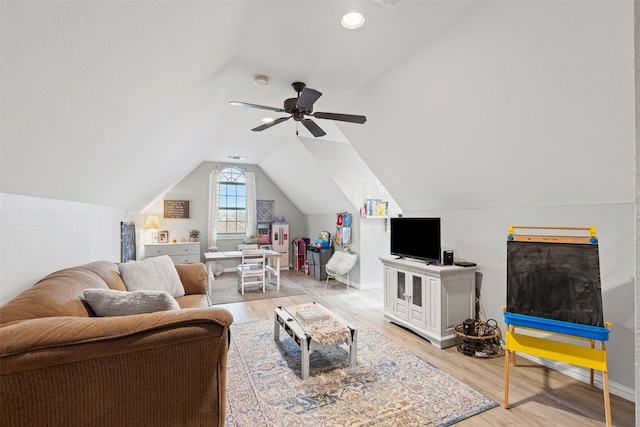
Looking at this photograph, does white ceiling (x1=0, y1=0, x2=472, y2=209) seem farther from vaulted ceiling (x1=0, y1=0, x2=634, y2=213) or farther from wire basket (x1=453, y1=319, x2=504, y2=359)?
wire basket (x1=453, y1=319, x2=504, y2=359)

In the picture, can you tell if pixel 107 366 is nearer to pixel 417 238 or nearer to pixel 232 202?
pixel 417 238

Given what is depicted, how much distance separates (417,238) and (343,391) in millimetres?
1938

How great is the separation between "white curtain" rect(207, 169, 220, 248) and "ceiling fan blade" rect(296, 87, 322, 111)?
5.03m

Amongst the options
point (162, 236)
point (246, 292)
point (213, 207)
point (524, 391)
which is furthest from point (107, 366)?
point (213, 207)

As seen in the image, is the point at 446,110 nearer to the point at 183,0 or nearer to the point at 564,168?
the point at 564,168

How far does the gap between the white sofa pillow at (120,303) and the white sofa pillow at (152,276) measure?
0.96 m

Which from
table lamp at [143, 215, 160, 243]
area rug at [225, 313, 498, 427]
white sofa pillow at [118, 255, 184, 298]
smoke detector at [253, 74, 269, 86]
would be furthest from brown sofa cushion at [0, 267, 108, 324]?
table lamp at [143, 215, 160, 243]

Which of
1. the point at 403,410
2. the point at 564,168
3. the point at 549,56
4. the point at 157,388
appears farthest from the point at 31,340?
the point at 564,168

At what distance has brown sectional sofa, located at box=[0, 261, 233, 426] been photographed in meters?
0.98

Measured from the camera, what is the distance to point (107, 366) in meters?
1.11

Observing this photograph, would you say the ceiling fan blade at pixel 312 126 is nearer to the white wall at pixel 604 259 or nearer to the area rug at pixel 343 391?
the white wall at pixel 604 259

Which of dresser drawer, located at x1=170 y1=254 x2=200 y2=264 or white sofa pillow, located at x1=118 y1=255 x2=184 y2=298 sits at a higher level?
white sofa pillow, located at x1=118 y1=255 x2=184 y2=298

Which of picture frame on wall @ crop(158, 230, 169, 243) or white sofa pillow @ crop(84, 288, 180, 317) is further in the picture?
picture frame on wall @ crop(158, 230, 169, 243)

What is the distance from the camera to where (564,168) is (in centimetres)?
226
